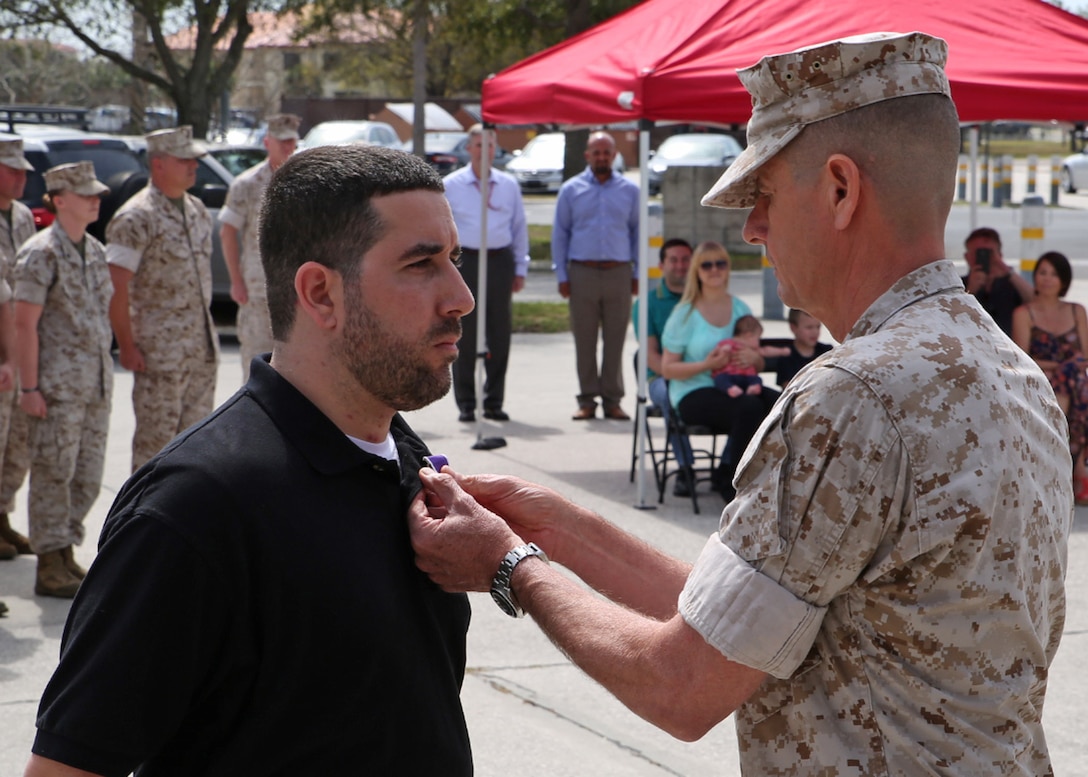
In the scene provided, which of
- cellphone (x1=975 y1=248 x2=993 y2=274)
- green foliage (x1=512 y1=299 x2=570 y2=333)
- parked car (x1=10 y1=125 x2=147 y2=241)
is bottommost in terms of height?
green foliage (x1=512 y1=299 x2=570 y2=333)

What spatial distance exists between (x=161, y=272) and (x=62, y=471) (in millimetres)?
1157

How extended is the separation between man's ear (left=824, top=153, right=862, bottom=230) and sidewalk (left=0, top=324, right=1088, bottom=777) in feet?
9.45

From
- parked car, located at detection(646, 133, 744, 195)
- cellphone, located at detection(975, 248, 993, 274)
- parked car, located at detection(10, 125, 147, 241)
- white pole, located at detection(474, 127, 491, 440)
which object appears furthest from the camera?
parked car, located at detection(646, 133, 744, 195)

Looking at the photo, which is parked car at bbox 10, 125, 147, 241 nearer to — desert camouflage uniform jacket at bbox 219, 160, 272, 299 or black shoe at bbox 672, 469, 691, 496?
desert camouflage uniform jacket at bbox 219, 160, 272, 299

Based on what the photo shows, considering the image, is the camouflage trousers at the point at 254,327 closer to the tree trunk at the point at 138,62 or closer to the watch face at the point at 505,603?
the watch face at the point at 505,603

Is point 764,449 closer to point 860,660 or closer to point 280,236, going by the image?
point 860,660

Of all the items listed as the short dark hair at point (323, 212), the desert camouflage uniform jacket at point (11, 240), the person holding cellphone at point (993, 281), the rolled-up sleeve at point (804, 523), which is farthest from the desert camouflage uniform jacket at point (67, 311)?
the person holding cellphone at point (993, 281)

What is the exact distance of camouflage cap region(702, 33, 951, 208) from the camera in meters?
1.82

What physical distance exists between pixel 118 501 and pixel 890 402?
1.06m

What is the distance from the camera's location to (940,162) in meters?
1.84

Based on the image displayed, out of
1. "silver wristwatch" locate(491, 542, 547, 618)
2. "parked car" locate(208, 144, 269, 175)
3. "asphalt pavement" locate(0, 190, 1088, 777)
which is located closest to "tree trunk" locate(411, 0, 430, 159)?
"parked car" locate(208, 144, 269, 175)

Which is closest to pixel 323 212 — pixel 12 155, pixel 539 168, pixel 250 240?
pixel 12 155

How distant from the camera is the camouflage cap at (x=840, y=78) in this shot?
182 cm

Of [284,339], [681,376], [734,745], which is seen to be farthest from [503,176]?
[284,339]
